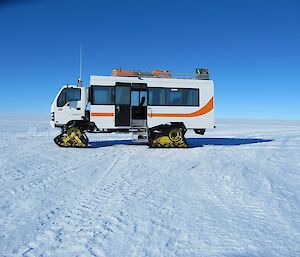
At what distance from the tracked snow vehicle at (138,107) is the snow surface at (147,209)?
12.8 feet

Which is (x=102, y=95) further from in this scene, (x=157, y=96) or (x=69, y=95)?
(x=157, y=96)

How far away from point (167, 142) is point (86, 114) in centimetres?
375

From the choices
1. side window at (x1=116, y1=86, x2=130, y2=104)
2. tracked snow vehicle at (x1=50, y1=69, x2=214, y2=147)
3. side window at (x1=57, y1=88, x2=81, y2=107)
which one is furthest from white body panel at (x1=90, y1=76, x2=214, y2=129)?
side window at (x1=57, y1=88, x2=81, y2=107)

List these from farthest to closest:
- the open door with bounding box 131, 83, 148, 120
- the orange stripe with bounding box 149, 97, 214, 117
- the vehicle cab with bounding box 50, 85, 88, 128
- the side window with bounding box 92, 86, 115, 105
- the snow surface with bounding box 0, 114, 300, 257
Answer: the orange stripe with bounding box 149, 97, 214, 117 → the open door with bounding box 131, 83, 148, 120 → the vehicle cab with bounding box 50, 85, 88, 128 → the side window with bounding box 92, 86, 115, 105 → the snow surface with bounding box 0, 114, 300, 257

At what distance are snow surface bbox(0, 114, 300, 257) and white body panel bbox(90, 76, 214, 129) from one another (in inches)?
155

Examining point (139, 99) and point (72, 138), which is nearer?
point (72, 138)

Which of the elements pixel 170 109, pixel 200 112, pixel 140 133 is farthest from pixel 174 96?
pixel 140 133

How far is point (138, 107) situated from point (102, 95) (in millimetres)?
1637

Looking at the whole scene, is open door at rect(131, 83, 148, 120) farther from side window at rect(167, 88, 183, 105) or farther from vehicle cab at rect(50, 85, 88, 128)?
vehicle cab at rect(50, 85, 88, 128)

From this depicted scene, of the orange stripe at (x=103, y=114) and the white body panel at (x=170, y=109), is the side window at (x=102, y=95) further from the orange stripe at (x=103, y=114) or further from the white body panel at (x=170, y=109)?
the orange stripe at (x=103, y=114)

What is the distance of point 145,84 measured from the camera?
12.8m

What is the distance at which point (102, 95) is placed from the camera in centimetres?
1258

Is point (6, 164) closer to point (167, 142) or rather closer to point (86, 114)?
point (86, 114)

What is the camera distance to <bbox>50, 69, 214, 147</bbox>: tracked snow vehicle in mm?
12570
